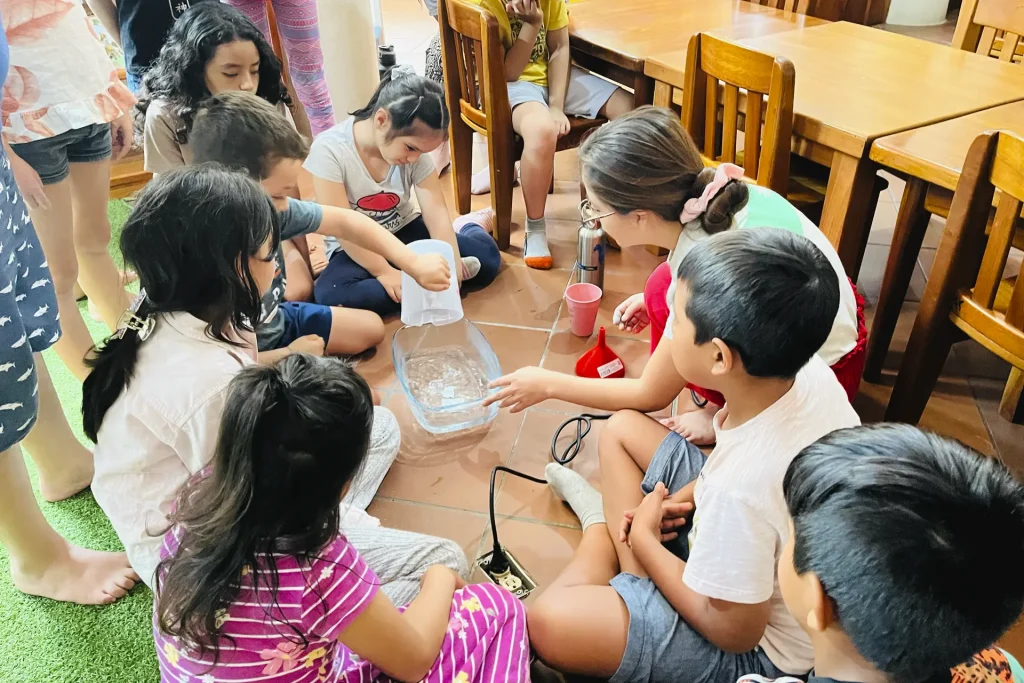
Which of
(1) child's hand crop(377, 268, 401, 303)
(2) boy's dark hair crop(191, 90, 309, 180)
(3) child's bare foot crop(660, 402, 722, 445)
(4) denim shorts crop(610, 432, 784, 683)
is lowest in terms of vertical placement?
(1) child's hand crop(377, 268, 401, 303)

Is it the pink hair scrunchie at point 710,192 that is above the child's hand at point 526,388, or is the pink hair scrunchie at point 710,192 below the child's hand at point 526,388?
above

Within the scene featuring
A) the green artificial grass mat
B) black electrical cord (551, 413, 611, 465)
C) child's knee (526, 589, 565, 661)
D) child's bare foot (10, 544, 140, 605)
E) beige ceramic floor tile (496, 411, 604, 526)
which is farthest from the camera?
black electrical cord (551, 413, 611, 465)

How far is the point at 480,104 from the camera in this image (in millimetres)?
2361

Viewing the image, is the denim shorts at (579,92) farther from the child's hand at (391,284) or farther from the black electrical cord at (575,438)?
the black electrical cord at (575,438)

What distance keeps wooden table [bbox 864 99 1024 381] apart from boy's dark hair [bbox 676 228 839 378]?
0.67 meters

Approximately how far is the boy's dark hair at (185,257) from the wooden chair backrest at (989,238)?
1.25 m

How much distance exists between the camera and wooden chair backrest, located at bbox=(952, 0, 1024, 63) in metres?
2.01

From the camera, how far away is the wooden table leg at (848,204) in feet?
5.20

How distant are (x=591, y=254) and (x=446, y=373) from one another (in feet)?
1.85

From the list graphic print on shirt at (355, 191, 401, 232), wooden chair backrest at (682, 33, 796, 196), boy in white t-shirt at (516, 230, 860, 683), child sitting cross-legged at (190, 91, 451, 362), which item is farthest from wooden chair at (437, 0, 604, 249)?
boy in white t-shirt at (516, 230, 860, 683)

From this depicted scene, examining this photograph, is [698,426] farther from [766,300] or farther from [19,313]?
[19,313]

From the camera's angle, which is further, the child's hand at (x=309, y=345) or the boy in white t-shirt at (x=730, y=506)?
the child's hand at (x=309, y=345)

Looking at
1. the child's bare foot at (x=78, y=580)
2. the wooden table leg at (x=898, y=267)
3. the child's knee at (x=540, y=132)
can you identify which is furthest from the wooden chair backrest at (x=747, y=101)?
the child's bare foot at (x=78, y=580)

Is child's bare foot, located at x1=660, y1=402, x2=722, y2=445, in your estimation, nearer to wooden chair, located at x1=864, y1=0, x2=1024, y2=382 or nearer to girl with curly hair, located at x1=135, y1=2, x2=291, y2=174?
wooden chair, located at x1=864, y1=0, x2=1024, y2=382
